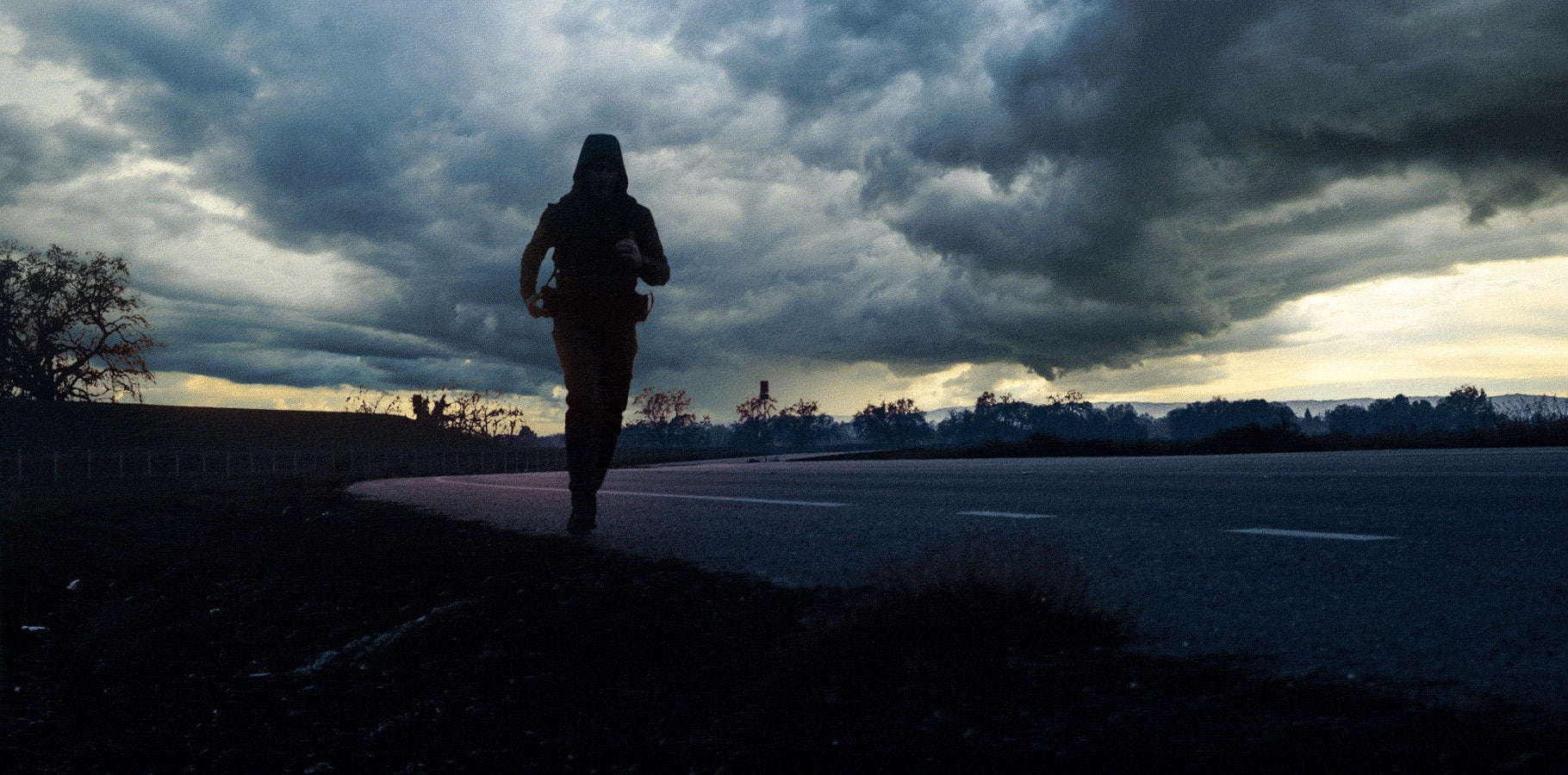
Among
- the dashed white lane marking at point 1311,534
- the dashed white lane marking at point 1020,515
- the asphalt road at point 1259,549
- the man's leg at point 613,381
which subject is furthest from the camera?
the dashed white lane marking at point 1020,515

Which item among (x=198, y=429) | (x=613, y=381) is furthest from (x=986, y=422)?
(x=613, y=381)

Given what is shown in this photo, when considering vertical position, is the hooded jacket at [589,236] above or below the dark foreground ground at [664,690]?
above

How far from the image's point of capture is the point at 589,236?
4.84m

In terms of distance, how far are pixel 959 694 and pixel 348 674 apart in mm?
1565

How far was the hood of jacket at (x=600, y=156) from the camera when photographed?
4883mm

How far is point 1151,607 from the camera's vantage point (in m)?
2.61

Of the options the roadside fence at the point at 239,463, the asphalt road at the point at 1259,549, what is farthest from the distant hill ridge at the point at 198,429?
the asphalt road at the point at 1259,549

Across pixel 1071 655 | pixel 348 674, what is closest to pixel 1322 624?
pixel 1071 655

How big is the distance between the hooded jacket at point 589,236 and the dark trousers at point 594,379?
0.21m

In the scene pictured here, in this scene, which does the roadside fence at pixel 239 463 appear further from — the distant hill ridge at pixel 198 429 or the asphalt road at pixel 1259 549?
the asphalt road at pixel 1259 549

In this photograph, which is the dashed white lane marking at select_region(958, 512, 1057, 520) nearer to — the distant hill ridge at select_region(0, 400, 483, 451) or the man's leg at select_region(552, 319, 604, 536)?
the man's leg at select_region(552, 319, 604, 536)

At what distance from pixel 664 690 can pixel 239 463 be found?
72284 millimetres

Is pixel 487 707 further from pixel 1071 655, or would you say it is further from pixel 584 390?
pixel 584 390

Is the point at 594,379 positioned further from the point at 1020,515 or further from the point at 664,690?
the point at 664,690
